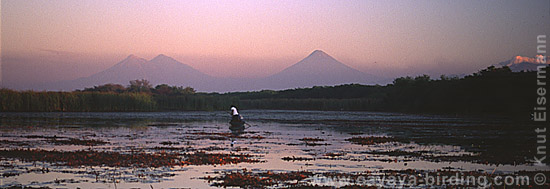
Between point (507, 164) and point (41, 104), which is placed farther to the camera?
point (41, 104)

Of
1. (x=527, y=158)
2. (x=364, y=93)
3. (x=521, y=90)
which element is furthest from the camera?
(x=364, y=93)

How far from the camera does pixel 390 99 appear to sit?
91688 millimetres

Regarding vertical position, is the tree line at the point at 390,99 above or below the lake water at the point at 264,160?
above

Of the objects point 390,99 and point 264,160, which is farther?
point 390,99

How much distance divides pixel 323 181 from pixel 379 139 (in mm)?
14643

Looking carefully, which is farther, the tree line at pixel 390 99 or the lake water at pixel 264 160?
the tree line at pixel 390 99

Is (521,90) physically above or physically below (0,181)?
above

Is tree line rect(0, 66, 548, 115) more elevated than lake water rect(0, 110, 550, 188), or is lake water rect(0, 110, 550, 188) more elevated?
tree line rect(0, 66, 548, 115)

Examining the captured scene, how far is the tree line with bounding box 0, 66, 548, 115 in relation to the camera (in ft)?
203

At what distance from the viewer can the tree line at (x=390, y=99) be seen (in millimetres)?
61841

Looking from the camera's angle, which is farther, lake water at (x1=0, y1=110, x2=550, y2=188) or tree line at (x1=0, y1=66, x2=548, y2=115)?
tree line at (x1=0, y1=66, x2=548, y2=115)

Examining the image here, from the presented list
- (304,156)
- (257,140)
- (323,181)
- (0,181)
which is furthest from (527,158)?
(0,181)

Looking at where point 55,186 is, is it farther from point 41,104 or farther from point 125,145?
point 41,104

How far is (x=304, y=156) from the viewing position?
18.8 m
